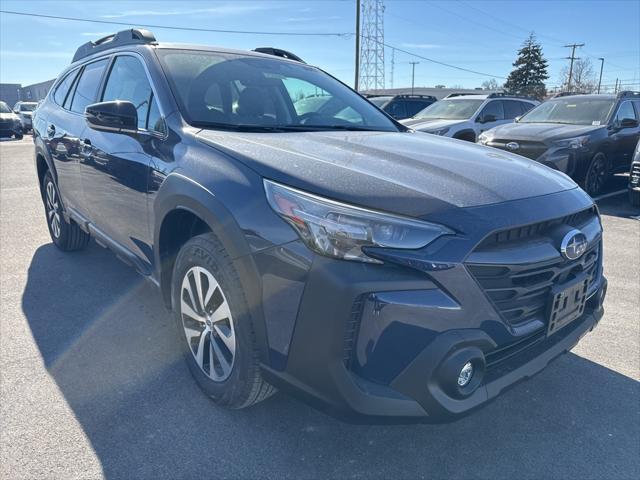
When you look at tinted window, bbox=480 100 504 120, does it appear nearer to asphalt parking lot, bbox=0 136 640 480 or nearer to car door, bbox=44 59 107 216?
asphalt parking lot, bbox=0 136 640 480

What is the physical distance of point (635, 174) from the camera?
709cm

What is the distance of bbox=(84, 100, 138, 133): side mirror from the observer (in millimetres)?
2713

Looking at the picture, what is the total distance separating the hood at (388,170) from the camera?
6.07ft

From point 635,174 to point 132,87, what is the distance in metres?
6.96

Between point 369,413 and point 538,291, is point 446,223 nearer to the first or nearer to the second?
point 538,291

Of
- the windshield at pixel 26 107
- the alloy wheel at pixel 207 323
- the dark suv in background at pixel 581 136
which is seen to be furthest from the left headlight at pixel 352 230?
the windshield at pixel 26 107

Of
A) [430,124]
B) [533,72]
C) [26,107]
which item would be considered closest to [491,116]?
[430,124]

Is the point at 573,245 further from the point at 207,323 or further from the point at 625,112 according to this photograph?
the point at 625,112

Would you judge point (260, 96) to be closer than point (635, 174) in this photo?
Yes

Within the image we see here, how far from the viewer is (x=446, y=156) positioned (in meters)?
2.50

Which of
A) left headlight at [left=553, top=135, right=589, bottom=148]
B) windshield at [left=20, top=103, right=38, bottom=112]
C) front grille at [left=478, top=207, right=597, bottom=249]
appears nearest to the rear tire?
front grille at [left=478, top=207, right=597, bottom=249]

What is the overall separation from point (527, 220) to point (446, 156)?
680mm

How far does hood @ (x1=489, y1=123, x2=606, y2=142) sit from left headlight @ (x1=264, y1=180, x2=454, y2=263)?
6506 mm

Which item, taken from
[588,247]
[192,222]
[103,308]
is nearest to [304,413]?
[192,222]
